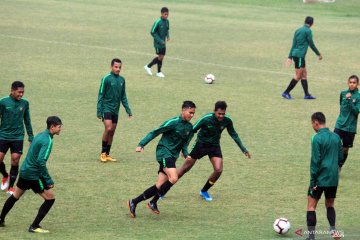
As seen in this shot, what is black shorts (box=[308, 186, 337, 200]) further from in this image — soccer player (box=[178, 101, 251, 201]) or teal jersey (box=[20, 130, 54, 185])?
teal jersey (box=[20, 130, 54, 185])

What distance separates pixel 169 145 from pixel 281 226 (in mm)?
2840

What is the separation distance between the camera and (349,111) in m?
19.1

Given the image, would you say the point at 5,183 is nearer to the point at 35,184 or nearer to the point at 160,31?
the point at 35,184

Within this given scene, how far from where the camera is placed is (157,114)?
1025 inches

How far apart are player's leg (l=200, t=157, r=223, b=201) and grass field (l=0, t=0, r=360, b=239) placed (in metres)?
0.23

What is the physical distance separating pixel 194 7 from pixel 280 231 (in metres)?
43.2

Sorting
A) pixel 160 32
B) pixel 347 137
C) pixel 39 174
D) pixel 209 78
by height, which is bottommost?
pixel 39 174

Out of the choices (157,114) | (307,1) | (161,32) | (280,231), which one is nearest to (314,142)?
(280,231)

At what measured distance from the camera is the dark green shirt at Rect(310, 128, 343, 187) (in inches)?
570

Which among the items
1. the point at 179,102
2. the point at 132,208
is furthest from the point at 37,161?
the point at 179,102

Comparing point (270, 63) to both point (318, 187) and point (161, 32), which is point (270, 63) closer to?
point (161, 32)

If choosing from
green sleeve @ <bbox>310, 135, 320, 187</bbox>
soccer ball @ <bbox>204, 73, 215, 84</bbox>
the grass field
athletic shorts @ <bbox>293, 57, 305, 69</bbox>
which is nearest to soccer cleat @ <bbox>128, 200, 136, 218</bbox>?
the grass field

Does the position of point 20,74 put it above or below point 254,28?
below

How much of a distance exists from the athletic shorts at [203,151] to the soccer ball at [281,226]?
2.78 m
